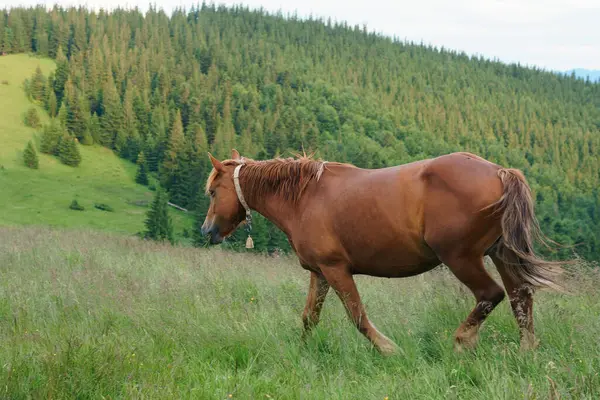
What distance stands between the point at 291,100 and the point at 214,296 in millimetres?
121460

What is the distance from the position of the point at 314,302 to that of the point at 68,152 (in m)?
79.5

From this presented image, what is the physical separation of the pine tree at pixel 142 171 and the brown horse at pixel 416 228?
78.6 metres

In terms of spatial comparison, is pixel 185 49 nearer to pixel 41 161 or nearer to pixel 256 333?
pixel 41 161

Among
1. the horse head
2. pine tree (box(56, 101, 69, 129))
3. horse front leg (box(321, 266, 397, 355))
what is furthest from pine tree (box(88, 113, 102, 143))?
horse front leg (box(321, 266, 397, 355))

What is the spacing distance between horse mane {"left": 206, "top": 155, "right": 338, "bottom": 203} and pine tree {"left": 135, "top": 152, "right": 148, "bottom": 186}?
255ft

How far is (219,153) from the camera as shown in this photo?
90000mm

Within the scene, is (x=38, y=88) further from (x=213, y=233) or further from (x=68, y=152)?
(x=213, y=233)

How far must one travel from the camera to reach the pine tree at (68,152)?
78375mm

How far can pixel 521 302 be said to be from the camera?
4891mm

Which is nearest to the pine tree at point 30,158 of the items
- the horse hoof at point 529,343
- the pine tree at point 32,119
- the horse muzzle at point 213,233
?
A: the pine tree at point 32,119

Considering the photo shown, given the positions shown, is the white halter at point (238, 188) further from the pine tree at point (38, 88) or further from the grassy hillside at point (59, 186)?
the pine tree at point (38, 88)

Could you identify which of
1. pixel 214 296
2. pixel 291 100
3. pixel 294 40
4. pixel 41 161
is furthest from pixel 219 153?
pixel 294 40

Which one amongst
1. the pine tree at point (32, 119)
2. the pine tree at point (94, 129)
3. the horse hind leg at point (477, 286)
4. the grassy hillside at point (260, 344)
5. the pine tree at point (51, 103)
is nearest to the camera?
the grassy hillside at point (260, 344)

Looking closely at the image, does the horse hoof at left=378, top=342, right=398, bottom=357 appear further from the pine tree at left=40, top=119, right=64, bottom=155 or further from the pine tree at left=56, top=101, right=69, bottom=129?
the pine tree at left=56, top=101, right=69, bottom=129
